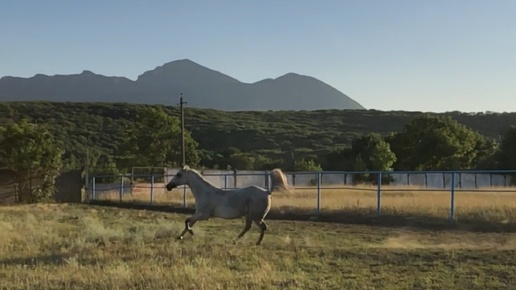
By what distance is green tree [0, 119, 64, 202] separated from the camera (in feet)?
110

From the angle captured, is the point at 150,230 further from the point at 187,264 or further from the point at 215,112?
the point at 215,112

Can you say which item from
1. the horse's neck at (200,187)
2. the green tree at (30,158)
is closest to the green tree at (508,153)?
the green tree at (30,158)

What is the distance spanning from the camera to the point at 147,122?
52656 millimetres

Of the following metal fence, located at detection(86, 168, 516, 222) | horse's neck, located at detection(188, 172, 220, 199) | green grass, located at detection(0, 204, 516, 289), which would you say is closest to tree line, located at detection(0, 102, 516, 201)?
metal fence, located at detection(86, 168, 516, 222)

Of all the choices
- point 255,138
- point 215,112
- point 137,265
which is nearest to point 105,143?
point 255,138

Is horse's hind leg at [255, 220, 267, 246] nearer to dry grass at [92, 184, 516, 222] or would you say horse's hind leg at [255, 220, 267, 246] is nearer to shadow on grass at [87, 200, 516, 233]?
dry grass at [92, 184, 516, 222]

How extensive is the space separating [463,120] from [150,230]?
99153mm

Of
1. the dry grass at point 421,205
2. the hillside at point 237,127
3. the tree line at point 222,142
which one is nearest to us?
the dry grass at point 421,205

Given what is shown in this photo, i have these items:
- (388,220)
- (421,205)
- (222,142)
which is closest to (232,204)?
(388,220)

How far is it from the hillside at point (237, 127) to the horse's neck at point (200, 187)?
5913cm

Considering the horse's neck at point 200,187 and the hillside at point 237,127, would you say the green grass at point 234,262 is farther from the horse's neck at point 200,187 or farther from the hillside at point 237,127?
the hillside at point 237,127

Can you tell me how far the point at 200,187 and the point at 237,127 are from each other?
8980 centimetres

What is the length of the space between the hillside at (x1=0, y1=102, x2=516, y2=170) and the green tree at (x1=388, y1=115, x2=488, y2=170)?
730 inches

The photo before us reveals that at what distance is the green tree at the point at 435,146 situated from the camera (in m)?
49.3
